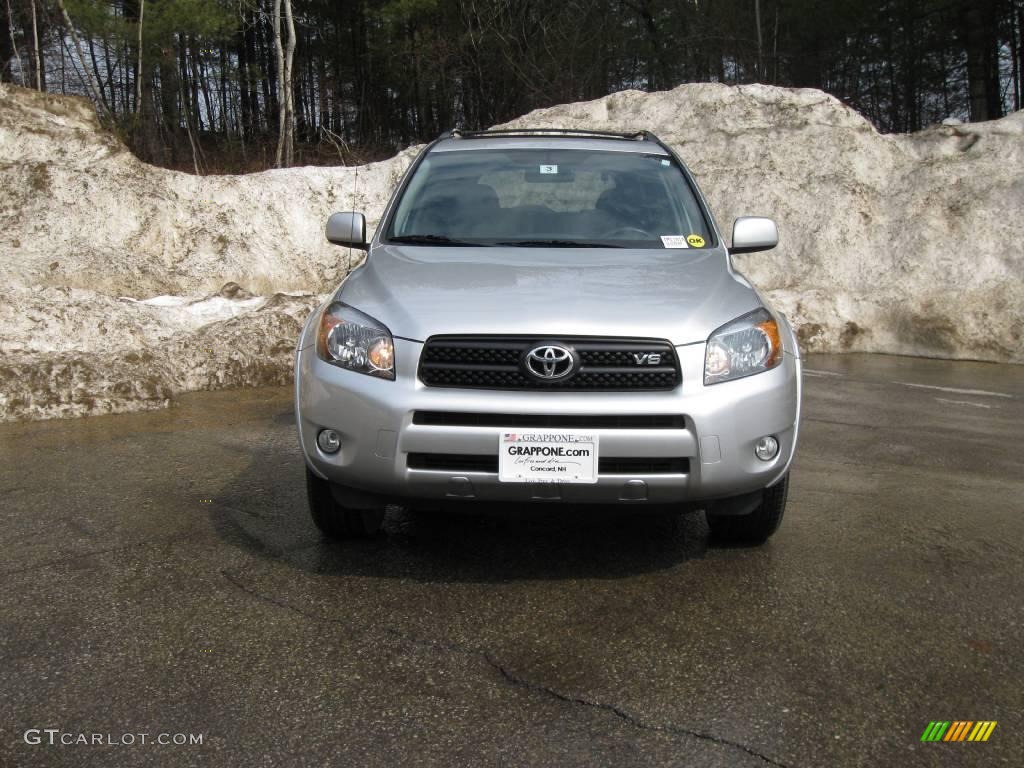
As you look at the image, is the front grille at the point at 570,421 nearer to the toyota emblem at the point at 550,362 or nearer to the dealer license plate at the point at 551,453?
the dealer license plate at the point at 551,453

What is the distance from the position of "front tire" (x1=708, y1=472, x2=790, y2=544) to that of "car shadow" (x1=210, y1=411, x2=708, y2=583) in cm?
11

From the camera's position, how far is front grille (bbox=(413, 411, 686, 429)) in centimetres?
337

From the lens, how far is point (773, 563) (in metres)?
3.90

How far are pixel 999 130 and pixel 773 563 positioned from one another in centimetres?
1018

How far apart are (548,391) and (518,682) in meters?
0.98

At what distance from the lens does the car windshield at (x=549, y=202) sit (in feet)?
14.9

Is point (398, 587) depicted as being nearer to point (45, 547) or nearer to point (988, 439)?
point (45, 547)

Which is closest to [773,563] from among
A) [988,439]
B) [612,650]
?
[612,650]

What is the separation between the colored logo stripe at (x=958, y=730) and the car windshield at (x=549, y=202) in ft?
7.97

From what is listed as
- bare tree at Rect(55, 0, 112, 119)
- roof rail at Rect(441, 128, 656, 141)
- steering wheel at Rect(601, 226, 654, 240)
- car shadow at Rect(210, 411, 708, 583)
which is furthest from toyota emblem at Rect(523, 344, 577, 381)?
bare tree at Rect(55, 0, 112, 119)

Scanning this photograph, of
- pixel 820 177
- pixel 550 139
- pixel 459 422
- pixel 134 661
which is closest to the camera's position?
pixel 134 661

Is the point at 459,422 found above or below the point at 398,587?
above

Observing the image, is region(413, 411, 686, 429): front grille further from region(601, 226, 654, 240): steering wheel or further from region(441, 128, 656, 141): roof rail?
region(441, 128, 656, 141): roof rail

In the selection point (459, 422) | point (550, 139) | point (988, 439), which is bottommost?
point (988, 439)
